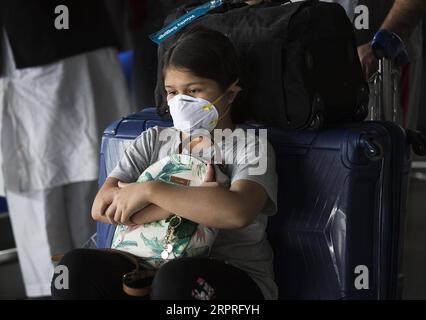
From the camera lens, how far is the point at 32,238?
2.96m

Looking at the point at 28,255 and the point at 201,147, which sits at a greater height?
the point at 201,147

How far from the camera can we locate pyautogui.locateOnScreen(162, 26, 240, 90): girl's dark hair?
164 centimetres

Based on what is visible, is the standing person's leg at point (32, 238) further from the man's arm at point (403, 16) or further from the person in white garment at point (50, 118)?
the man's arm at point (403, 16)

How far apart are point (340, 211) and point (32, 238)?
1617 millimetres

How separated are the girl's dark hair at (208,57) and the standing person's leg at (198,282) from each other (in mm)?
402

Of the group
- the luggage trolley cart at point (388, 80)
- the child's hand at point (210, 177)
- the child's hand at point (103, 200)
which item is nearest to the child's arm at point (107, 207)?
the child's hand at point (103, 200)

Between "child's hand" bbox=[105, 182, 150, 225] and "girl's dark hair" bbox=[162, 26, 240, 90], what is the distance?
0.90ft

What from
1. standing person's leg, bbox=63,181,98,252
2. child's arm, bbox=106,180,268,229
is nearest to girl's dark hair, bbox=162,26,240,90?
child's arm, bbox=106,180,268,229

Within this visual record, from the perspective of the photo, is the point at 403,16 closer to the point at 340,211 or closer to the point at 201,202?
the point at 340,211
